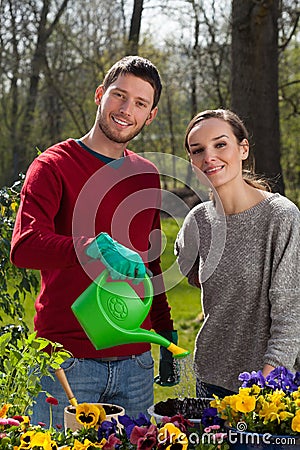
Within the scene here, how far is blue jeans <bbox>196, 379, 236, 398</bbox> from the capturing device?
200 cm

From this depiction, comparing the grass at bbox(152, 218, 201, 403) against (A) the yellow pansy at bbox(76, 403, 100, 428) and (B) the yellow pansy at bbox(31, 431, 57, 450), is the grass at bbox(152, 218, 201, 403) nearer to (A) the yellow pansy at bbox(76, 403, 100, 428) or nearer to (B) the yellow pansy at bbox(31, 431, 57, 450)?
(A) the yellow pansy at bbox(76, 403, 100, 428)

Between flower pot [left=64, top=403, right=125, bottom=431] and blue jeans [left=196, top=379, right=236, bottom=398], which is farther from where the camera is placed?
blue jeans [left=196, top=379, right=236, bottom=398]

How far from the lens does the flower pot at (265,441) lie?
4.45 feet

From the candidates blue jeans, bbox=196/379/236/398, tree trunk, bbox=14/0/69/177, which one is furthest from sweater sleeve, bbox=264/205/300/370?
tree trunk, bbox=14/0/69/177

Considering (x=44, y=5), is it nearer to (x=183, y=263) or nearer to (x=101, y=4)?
(x=101, y=4)

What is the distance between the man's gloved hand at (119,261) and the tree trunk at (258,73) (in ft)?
15.8

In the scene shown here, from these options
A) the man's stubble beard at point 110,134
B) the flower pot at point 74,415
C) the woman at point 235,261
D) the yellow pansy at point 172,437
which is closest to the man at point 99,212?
the man's stubble beard at point 110,134

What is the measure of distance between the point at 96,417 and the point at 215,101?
10501 millimetres

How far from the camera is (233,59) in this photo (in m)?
6.34

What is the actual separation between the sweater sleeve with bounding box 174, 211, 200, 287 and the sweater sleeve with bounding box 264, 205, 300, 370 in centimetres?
27

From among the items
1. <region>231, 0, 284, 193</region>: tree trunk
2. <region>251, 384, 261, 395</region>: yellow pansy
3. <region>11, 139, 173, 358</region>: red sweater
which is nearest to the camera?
<region>251, 384, 261, 395</region>: yellow pansy

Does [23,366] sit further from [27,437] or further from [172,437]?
[172,437]

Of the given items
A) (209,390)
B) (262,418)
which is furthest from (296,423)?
(209,390)

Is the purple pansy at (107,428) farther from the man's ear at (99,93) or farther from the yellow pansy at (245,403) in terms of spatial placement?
the man's ear at (99,93)
